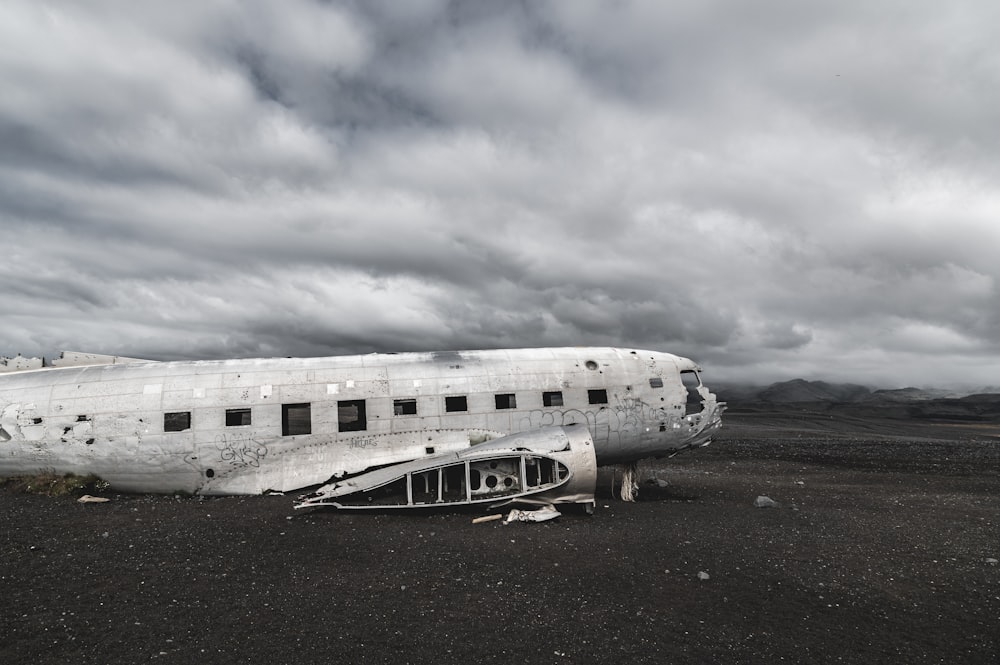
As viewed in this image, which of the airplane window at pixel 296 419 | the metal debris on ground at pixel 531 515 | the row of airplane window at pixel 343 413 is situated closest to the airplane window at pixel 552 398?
the row of airplane window at pixel 343 413

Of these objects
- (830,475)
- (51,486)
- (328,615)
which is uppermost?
(51,486)

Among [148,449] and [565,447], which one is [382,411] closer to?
[565,447]

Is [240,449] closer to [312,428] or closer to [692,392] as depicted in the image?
[312,428]

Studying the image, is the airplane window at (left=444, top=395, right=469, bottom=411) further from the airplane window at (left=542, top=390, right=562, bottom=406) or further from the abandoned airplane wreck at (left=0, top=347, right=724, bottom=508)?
the airplane window at (left=542, top=390, right=562, bottom=406)

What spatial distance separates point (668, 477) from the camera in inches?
1005

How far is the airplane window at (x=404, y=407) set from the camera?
16603mm

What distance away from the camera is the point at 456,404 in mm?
16922

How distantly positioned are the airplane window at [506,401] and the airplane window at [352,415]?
14.2ft

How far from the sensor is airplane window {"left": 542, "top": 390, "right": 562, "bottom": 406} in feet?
57.4

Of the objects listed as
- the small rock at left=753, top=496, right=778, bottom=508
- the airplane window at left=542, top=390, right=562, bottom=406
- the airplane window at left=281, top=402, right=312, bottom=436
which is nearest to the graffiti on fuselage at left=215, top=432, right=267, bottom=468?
the airplane window at left=281, top=402, right=312, bottom=436

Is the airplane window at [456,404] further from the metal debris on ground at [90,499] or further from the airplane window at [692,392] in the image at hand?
the metal debris on ground at [90,499]

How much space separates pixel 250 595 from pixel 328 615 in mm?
1845

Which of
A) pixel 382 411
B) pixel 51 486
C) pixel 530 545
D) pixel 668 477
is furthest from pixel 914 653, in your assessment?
pixel 51 486

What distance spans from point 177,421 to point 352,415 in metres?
5.23
